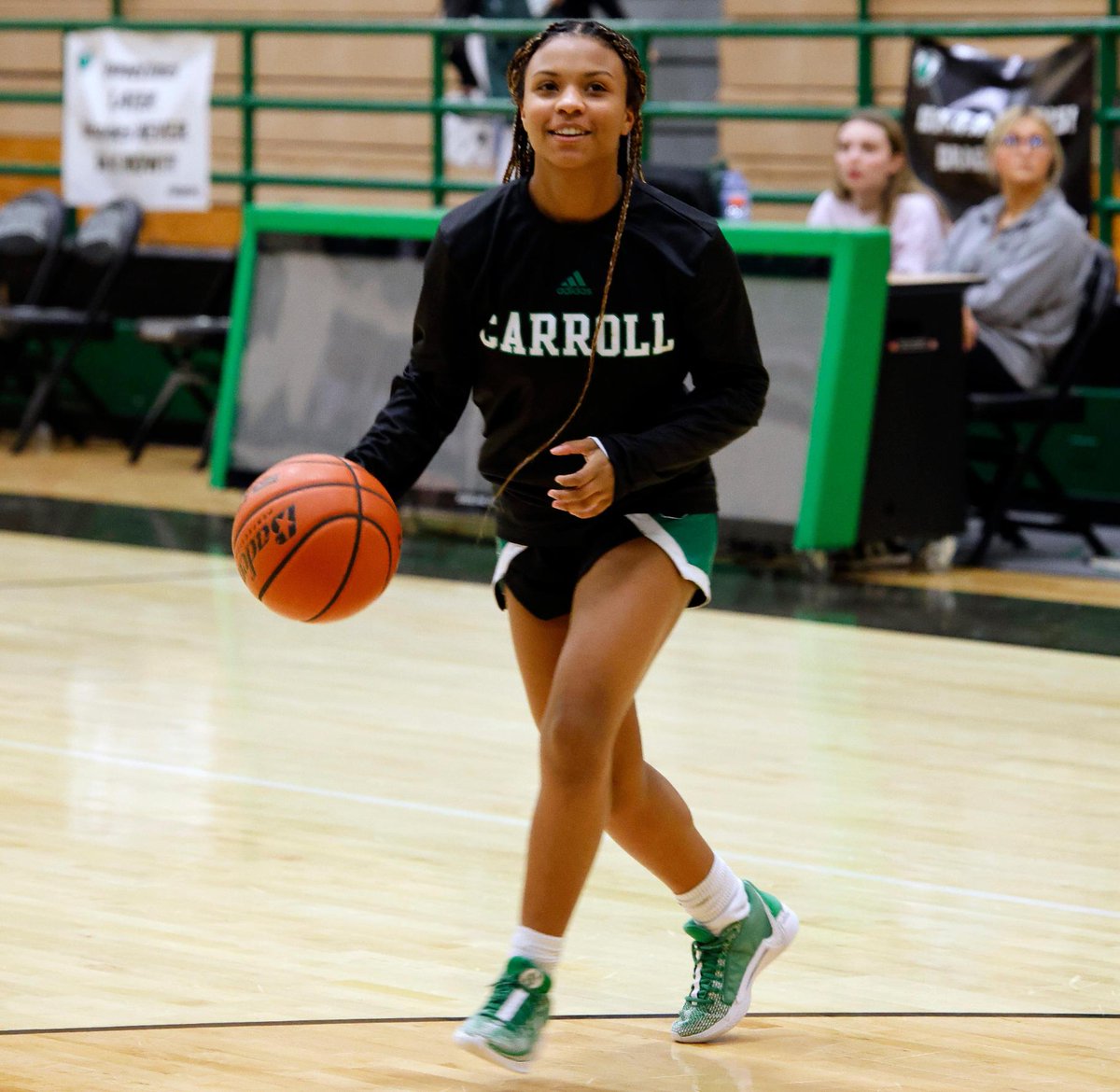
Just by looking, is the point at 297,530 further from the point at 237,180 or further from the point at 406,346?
the point at 237,180

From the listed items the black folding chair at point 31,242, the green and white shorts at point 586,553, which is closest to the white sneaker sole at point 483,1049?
the green and white shorts at point 586,553

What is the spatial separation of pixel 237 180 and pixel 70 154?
44.0 inches

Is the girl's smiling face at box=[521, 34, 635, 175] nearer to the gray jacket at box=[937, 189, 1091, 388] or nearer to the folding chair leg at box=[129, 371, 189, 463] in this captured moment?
the gray jacket at box=[937, 189, 1091, 388]

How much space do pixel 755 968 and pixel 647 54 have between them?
7.49 metres

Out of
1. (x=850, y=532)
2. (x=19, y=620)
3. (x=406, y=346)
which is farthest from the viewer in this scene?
(x=406, y=346)

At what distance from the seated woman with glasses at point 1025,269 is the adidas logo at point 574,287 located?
528cm

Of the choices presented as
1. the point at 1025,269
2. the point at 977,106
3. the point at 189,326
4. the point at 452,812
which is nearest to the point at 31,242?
the point at 189,326

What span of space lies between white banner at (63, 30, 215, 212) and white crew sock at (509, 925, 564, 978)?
8998mm

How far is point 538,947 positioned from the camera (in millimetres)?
3400

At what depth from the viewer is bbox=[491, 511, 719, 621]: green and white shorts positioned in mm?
3590

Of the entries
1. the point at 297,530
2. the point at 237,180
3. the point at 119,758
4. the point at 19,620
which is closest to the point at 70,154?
the point at 237,180

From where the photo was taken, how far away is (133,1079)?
3.40m

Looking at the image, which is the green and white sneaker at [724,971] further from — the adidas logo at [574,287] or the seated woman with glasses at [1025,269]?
the seated woman with glasses at [1025,269]

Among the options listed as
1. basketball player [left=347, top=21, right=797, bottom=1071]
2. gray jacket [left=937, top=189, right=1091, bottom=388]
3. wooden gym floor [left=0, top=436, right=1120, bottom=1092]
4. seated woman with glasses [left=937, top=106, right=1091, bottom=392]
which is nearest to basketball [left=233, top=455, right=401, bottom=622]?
basketball player [left=347, top=21, right=797, bottom=1071]
